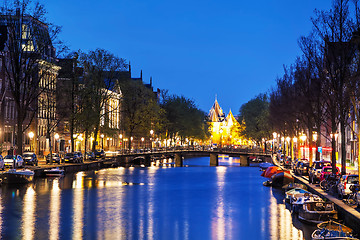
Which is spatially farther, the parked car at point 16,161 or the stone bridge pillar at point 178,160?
the stone bridge pillar at point 178,160

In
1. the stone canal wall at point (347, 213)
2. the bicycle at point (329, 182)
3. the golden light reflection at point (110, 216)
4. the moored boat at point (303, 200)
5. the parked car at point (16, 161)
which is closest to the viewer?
the stone canal wall at point (347, 213)

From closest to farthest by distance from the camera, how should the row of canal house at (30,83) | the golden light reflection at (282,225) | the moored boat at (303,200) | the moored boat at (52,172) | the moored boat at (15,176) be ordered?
the golden light reflection at (282,225) → the moored boat at (303,200) → the moored boat at (15,176) → the row of canal house at (30,83) → the moored boat at (52,172)

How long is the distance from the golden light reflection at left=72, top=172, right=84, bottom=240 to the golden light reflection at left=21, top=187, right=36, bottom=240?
2.79 m

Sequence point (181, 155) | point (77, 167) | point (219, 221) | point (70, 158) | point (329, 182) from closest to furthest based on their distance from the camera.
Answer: point (219, 221) → point (329, 182) → point (77, 167) → point (70, 158) → point (181, 155)

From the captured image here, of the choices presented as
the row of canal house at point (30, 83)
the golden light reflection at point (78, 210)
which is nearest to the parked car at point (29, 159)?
the row of canal house at point (30, 83)

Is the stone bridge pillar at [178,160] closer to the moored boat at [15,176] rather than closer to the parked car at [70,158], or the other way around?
the parked car at [70,158]

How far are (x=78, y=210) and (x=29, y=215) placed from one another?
4.92 metres

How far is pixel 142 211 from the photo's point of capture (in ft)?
170

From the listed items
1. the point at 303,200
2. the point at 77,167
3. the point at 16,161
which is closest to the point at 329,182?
the point at 303,200

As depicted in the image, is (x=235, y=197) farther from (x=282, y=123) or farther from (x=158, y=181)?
(x=282, y=123)

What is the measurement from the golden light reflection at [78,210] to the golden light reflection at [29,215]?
2.79 meters

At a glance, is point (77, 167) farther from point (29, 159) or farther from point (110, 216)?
point (110, 216)

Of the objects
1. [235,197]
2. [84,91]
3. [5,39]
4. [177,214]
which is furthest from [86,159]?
[177,214]

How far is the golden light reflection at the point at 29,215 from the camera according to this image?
39503 millimetres
